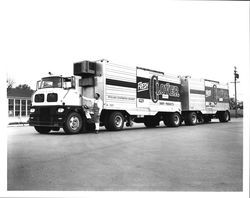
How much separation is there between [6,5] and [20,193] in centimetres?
329

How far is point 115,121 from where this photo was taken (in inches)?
468

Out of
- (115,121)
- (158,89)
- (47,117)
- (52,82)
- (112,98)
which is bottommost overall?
(115,121)

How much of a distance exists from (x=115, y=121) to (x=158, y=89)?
3808mm

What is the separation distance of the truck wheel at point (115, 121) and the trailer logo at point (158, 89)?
2.65 metres

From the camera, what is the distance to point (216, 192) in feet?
12.7

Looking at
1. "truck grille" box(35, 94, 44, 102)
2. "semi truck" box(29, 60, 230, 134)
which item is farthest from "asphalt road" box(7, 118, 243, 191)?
"truck grille" box(35, 94, 44, 102)

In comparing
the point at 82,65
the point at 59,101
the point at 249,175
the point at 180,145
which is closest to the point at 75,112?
the point at 59,101

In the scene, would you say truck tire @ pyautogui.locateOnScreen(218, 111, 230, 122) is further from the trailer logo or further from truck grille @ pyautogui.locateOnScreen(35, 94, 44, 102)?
truck grille @ pyautogui.locateOnScreen(35, 94, 44, 102)

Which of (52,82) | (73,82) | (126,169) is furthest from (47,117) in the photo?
(126,169)

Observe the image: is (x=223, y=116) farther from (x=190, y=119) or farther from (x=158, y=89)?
(x=158, y=89)

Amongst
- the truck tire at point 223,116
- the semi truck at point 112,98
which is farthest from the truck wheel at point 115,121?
the truck tire at point 223,116

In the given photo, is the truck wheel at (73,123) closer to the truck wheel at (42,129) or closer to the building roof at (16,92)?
the truck wheel at (42,129)

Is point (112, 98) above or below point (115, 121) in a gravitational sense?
above

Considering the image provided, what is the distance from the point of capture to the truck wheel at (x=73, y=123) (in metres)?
10.2
